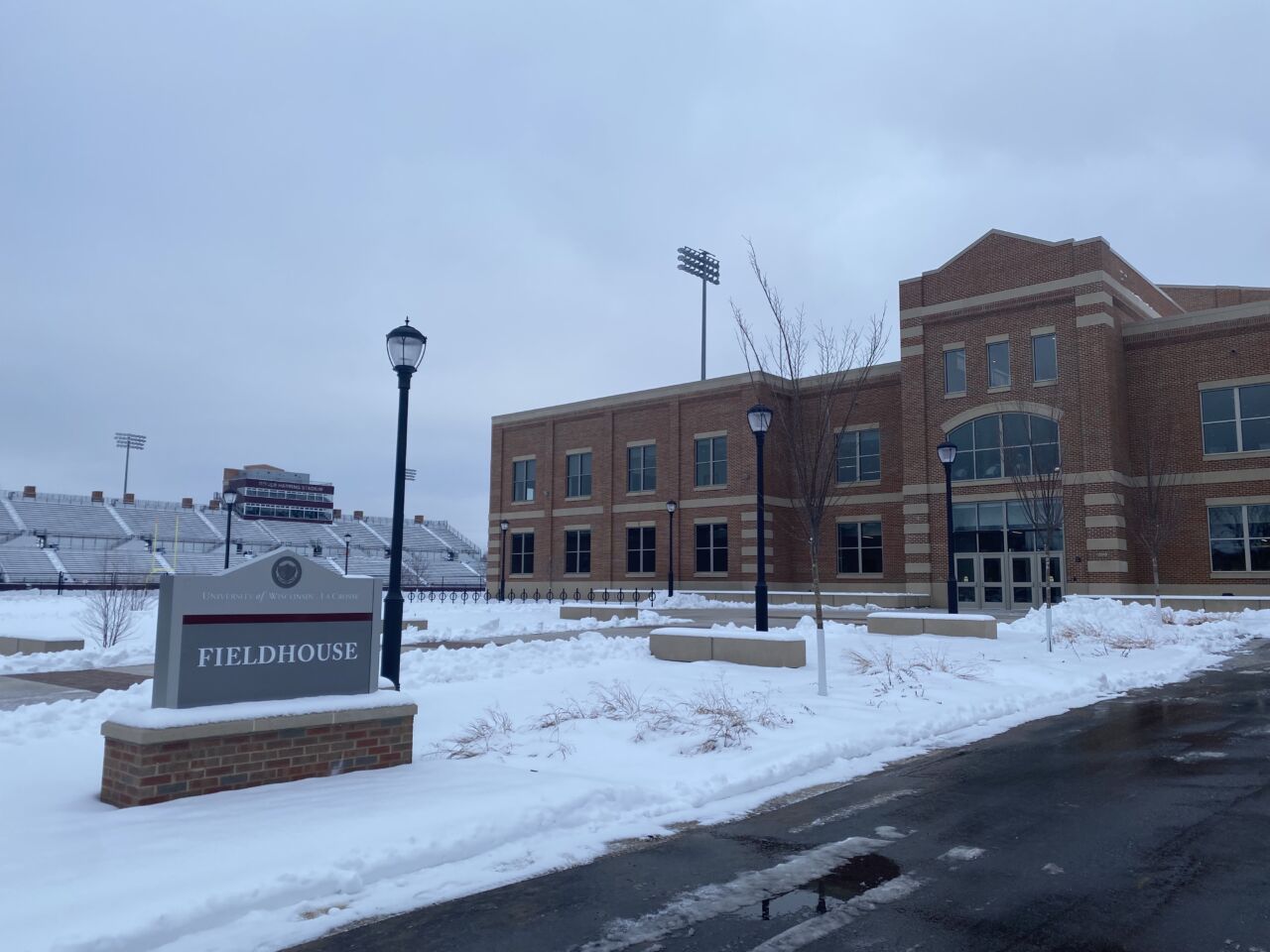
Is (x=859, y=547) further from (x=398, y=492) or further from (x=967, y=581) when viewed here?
(x=398, y=492)

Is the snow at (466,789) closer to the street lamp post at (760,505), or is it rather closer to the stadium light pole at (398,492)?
the stadium light pole at (398,492)

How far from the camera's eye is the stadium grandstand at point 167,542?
64250mm

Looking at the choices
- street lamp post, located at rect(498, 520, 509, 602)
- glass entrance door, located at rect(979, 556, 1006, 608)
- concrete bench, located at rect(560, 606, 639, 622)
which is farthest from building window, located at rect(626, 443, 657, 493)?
concrete bench, located at rect(560, 606, 639, 622)

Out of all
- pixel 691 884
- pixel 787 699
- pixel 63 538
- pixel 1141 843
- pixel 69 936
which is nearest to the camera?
pixel 69 936

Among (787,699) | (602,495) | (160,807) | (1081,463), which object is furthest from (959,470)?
(160,807)

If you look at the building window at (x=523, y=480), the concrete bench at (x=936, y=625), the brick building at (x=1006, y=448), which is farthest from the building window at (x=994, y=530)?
the building window at (x=523, y=480)

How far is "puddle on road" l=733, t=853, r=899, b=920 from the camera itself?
5.15m

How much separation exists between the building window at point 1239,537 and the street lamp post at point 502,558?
29.7m

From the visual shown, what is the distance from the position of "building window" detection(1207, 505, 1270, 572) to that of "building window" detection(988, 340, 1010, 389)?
27.0 ft

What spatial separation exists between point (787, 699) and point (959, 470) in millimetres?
26834

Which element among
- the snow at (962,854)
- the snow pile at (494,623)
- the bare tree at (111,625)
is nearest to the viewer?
the snow at (962,854)

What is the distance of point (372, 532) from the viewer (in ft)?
330

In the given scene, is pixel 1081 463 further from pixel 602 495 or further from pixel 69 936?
pixel 69 936

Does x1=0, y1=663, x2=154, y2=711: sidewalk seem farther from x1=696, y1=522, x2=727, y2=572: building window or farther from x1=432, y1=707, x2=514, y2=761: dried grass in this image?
x1=696, y1=522, x2=727, y2=572: building window
